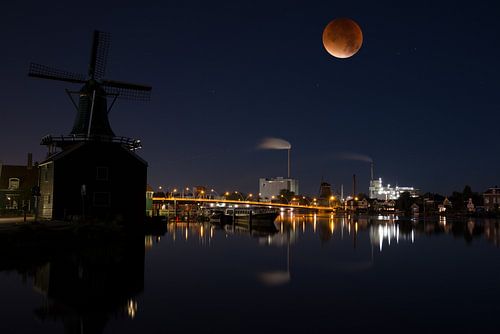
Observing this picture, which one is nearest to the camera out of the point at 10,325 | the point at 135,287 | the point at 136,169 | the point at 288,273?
the point at 10,325

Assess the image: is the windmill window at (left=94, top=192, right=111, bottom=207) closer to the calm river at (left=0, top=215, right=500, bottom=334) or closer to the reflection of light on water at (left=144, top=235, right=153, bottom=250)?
the reflection of light on water at (left=144, top=235, right=153, bottom=250)

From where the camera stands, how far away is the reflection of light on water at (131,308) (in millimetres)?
17473

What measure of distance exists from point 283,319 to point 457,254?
103 ft

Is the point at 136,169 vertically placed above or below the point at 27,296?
above

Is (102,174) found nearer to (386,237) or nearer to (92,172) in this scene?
(92,172)

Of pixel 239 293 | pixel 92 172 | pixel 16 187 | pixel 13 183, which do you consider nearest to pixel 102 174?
pixel 92 172

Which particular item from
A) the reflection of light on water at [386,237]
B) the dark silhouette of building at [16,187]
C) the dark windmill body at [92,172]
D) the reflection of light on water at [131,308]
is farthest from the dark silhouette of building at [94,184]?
the reflection of light on water at [386,237]

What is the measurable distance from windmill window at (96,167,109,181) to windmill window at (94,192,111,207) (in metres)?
1.57

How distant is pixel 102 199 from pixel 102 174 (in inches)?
103

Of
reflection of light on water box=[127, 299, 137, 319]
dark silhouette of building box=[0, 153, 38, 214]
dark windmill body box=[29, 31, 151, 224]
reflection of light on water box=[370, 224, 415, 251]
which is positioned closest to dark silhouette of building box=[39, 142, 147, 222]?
dark windmill body box=[29, 31, 151, 224]

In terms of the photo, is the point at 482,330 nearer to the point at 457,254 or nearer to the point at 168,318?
the point at 168,318

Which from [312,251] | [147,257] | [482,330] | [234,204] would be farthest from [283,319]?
[234,204]

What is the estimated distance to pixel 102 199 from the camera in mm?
44500

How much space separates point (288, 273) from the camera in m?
29.6
